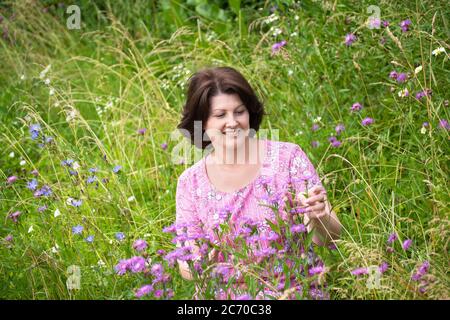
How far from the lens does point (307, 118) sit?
145 inches

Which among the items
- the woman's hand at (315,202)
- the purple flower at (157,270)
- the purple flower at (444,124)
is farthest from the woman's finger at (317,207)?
the purple flower at (444,124)

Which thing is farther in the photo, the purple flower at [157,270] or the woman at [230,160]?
the woman at [230,160]

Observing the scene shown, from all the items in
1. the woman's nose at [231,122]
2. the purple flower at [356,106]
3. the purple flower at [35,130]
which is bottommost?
the purple flower at [35,130]

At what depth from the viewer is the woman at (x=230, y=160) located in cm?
271

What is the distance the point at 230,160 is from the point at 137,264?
Result: 76 cm

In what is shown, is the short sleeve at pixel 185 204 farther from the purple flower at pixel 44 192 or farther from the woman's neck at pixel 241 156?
the purple flower at pixel 44 192

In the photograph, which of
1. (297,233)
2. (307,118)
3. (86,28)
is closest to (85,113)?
Result: (86,28)

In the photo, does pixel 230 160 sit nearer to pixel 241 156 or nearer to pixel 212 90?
pixel 241 156

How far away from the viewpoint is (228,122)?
2678 mm

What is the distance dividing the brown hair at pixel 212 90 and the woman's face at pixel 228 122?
2 centimetres

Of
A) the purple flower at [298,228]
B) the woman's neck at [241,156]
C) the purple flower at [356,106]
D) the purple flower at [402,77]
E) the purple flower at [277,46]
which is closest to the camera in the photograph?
the purple flower at [298,228]

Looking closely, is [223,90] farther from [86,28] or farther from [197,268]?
[86,28]
